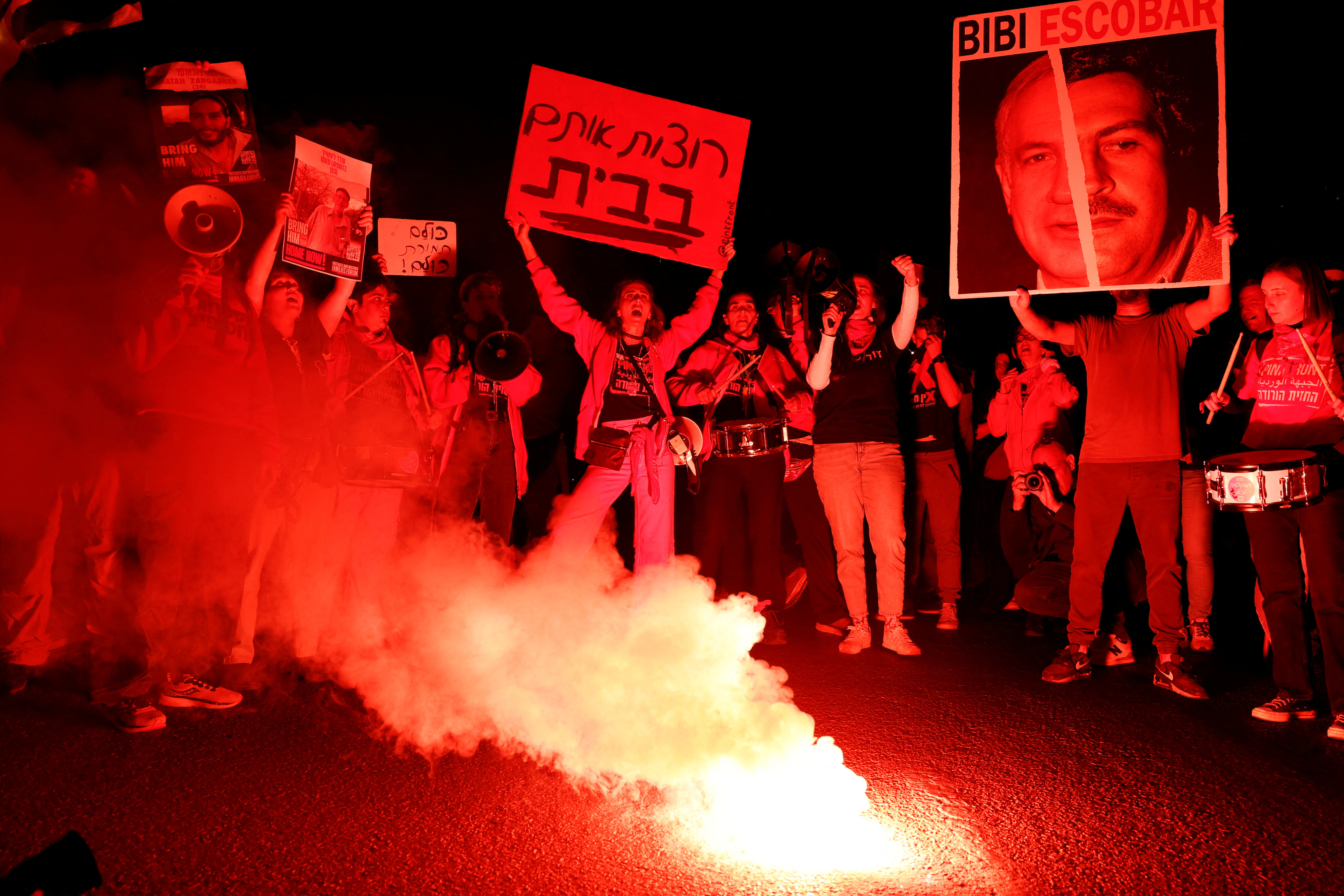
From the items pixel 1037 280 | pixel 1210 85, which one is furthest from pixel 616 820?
pixel 1210 85

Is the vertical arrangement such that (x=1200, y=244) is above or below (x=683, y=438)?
above

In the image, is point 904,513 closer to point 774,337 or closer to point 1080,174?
point 774,337

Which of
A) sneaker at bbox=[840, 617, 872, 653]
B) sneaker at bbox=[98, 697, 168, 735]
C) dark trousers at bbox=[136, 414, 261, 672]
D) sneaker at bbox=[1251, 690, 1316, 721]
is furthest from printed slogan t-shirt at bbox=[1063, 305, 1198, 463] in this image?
sneaker at bbox=[98, 697, 168, 735]

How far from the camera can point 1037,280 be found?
17.8 ft

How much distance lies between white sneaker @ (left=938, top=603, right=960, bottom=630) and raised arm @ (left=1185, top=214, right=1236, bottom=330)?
8.22ft

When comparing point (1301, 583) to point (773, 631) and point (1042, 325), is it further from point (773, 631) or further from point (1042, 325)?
point (773, 631)

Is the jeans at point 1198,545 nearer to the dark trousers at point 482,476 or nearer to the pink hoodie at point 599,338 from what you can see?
the pink hoodie at point 599,338

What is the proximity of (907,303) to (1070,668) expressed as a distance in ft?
7.76

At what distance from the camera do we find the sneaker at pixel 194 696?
14.5 feet

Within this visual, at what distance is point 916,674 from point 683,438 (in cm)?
Answer: 202

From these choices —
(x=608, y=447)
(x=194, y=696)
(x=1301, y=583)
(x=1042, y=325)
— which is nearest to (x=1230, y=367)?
(x=1042, y=325)

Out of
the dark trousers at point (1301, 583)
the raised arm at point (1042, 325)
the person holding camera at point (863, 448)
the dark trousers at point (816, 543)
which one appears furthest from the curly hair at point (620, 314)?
the dark trousers at point (1301, 583)

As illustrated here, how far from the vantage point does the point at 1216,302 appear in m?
4.79

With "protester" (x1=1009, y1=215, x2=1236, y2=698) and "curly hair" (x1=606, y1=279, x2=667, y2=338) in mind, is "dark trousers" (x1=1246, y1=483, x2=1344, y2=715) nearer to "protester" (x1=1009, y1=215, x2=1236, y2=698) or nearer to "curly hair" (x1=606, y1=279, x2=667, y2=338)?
"protester" (x1=1009, y1=215, x2=1236, y2=698)
